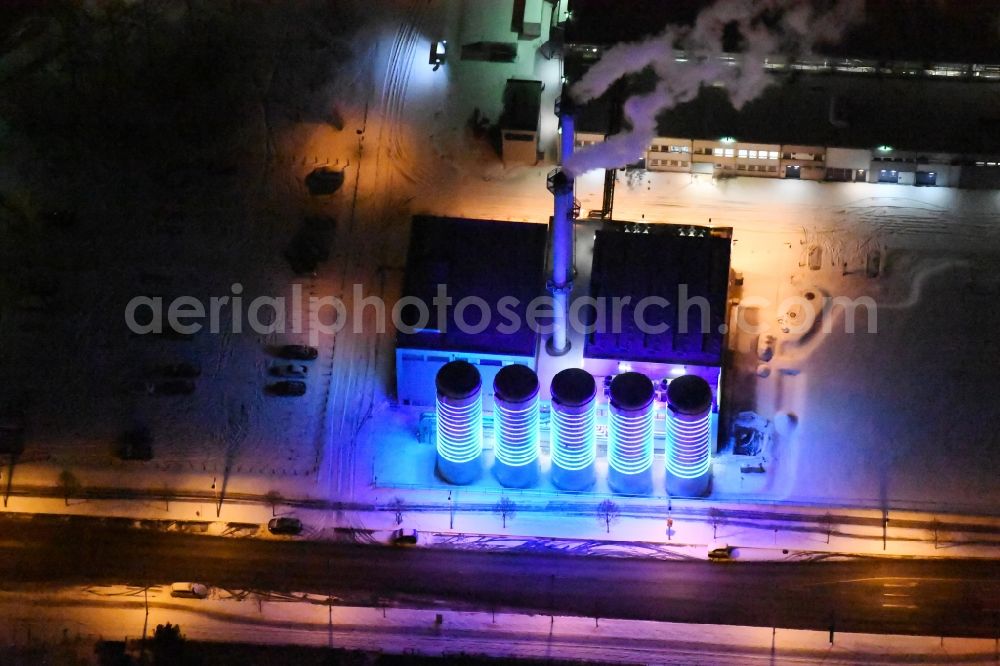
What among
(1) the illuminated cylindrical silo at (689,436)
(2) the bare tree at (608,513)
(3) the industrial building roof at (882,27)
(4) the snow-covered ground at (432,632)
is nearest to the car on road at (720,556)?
(1) the illuminated cylindrical silo at (689,436)

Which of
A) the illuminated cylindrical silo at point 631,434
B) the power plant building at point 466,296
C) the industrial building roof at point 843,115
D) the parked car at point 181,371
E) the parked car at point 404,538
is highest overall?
the industrial building roof at point 843,115

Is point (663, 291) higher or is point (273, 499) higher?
point (663, 291)

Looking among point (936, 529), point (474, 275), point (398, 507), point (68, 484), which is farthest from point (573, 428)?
point (68, 484)

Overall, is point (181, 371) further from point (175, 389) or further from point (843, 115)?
point (843, 115)

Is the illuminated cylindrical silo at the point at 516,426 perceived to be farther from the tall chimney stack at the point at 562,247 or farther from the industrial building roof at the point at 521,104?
the industrial building roof at the point at 521,104

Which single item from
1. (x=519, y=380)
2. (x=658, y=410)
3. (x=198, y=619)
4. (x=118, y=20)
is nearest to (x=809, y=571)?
(x=658, y=410)

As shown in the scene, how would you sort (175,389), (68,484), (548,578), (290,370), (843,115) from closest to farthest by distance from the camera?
1. (548,578)
2. (68,484)
3. (175,389)
4. (290,370)
5. (843,115)

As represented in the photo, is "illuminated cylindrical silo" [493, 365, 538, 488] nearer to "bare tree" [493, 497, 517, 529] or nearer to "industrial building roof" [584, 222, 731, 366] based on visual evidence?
"bare tree" [493, 497, 517, 529]
